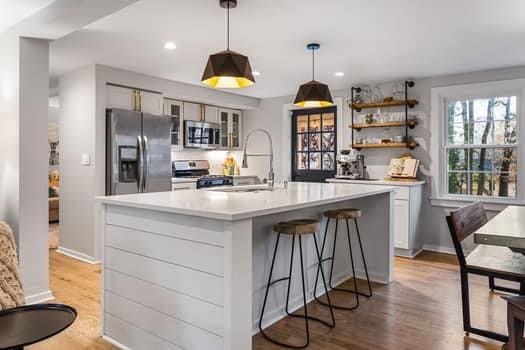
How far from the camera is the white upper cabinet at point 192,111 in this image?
5637mm

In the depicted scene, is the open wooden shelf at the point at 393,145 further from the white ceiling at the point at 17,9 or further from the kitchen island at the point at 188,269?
the white ceiling at the point at 17,9

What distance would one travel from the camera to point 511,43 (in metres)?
3.46

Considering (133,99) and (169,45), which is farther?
(133,99)

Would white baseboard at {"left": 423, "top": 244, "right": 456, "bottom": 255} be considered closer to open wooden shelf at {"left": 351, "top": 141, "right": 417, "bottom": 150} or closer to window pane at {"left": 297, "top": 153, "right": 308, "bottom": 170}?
open wooden shelf at {"left": 351, "top": 141, "right": 417, "bottom": 150}

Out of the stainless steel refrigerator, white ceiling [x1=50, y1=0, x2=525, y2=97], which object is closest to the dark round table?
white ceiling [x1=50, y1=0, x2=525, y2=97]

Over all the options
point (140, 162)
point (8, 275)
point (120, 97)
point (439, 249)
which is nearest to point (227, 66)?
point (8, 275)

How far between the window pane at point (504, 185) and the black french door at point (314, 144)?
214 centimetres

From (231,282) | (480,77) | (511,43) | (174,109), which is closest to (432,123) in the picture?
(480,77)

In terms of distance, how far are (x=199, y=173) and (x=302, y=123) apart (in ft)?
6.21

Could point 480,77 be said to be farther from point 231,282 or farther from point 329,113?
A: point 231,282

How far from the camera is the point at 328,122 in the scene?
19.0ft

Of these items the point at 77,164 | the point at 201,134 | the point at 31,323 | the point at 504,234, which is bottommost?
the point at 31,323

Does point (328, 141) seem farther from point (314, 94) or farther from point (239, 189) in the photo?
point (239, 189)

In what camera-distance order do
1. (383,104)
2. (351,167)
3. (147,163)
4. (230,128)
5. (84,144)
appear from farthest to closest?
(230,128) < (351,167) < (383,104) < (147,163) < (84,144)
